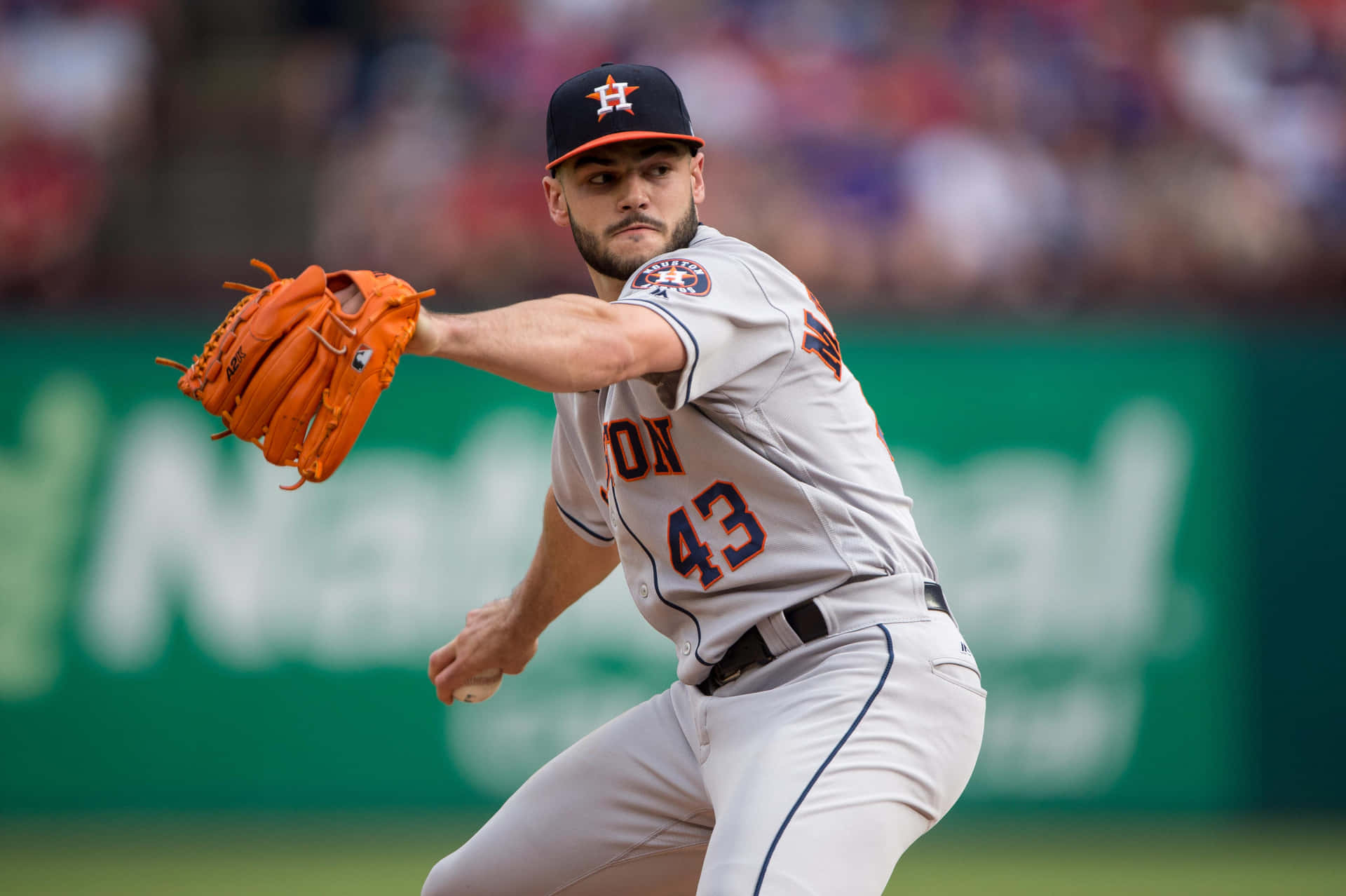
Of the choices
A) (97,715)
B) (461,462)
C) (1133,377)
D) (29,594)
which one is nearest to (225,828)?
(97,715)

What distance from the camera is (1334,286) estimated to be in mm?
8555

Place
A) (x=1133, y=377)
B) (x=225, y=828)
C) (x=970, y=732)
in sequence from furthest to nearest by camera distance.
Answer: (x=1133, y=377) < (x=225, y=828) < (x=970, y=732)

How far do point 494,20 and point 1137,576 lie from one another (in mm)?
5974

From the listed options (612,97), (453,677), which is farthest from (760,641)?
(612,97)

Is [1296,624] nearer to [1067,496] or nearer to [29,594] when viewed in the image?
[1067,496]

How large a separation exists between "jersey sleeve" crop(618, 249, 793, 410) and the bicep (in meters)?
0.02

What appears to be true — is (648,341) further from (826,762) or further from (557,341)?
(826,762)

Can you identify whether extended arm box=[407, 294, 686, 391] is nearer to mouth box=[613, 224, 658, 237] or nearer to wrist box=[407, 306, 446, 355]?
wrist box=[407, 306, 446, 355]

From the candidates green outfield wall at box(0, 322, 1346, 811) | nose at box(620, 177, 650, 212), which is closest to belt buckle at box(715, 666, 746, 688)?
nose at box(620, 177, 650, 212)

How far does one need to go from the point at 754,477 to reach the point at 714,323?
42 cm

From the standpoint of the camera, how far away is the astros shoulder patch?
122 inches

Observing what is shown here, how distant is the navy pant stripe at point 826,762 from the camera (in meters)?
2.97

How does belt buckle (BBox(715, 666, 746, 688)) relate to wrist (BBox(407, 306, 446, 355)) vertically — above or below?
below

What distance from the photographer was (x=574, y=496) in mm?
4023
